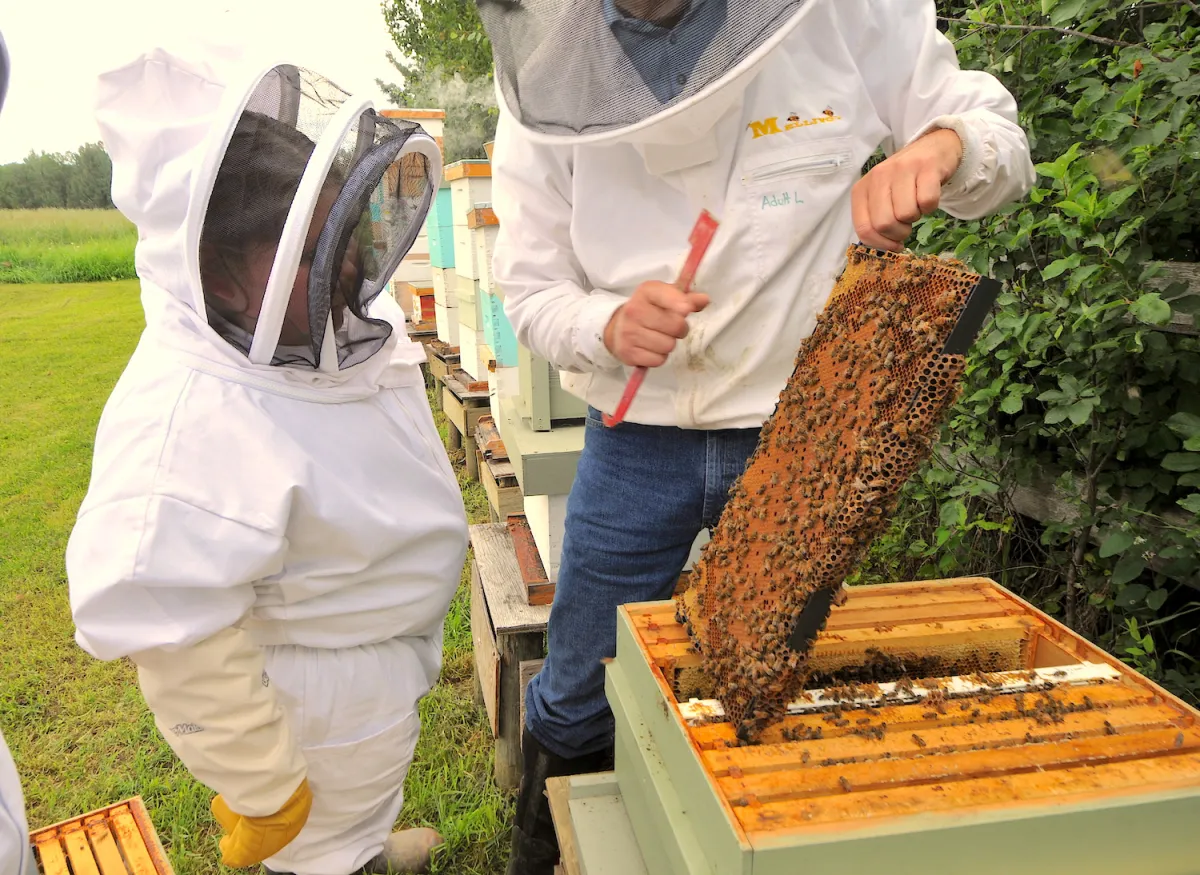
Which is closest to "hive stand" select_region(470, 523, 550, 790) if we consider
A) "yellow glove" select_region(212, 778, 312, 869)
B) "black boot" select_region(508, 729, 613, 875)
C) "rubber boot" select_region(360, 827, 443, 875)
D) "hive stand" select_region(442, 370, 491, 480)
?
"rubber boot" select_region(360, 827, 443, 875)

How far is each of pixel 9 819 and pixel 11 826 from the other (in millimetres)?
14

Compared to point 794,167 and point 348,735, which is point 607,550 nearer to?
point 348,735

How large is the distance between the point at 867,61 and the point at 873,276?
700 mm

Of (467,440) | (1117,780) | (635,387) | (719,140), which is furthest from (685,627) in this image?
(467,440)

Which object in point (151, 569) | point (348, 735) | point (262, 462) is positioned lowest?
point (348, 735)

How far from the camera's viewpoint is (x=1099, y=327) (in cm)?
170

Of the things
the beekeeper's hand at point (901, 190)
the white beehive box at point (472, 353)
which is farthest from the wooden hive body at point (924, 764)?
the white beehive box at point (472, 353)

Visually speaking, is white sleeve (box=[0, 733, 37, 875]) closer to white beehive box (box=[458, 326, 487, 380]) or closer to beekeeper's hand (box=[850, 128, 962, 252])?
beekeeper's hand (box=[850, 128, 962, 252])

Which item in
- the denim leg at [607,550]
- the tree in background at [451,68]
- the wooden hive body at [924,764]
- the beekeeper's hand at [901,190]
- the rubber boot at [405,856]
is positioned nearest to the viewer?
the wooden hive body at [924,764]

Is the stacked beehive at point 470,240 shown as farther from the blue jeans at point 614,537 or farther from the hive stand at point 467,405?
the blue jeans at point 614,537

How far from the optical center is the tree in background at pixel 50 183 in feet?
67.4

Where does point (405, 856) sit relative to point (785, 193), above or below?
below

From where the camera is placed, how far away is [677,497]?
5.42ft

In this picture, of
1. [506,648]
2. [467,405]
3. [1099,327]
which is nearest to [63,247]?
[467,405]
